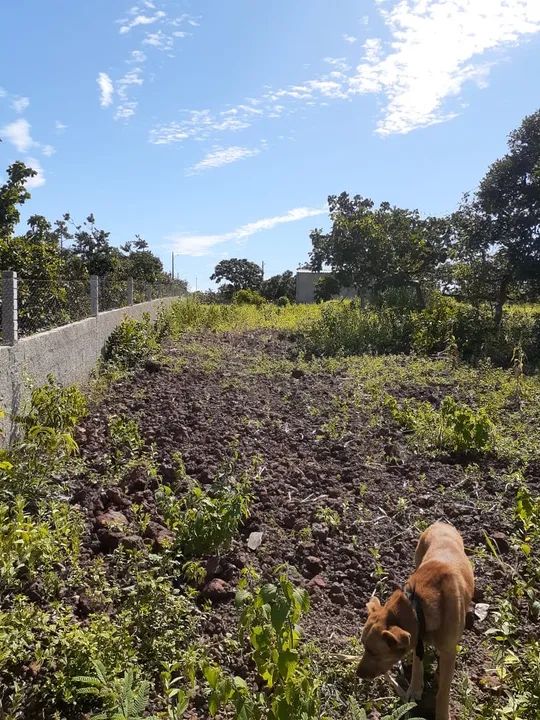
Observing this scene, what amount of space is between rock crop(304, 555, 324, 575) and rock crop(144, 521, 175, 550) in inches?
32.8

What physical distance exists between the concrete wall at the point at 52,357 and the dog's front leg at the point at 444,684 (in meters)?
3.24

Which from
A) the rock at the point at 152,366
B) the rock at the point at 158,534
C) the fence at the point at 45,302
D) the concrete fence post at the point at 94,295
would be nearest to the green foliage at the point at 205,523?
the rock at the point at 158,534

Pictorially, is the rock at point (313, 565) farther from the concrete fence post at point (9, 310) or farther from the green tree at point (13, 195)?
the green tree at point (13, 195)

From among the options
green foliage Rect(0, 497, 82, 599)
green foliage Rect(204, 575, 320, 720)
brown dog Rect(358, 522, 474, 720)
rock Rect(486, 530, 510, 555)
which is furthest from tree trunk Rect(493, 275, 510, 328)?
green foliage Rect(204, 575, 320, 720)

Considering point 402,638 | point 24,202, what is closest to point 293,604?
point 402,638

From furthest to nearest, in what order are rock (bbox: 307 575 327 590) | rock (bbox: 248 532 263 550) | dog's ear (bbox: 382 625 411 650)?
1. rock (bbox: 248 532 263 550)
2. rock (bbox: 307 575 327 590)
3. dog's ear (bbox: 382 625 411 650)

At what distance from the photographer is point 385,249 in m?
16.7

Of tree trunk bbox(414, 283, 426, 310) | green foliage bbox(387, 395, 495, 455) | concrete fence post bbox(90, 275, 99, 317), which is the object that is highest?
tree trunk bbox(414, 283, 426, 310)

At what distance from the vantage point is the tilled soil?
134 inches

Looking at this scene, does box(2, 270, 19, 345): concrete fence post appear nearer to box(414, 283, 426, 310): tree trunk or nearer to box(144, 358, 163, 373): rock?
box(144, 358, 163, 373): rock

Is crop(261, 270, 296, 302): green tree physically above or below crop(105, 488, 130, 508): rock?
above

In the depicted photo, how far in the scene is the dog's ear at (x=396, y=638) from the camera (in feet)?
7.97

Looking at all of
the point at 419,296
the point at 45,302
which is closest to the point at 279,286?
the point at 419,296

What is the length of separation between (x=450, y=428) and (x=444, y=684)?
3.80 metres
